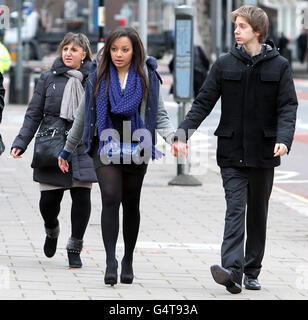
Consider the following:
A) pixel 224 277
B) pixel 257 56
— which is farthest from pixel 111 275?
pixel 257 56

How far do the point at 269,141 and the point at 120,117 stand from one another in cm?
95

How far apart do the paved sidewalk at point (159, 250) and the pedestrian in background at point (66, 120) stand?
0.41 metres

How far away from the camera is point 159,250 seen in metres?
9.45

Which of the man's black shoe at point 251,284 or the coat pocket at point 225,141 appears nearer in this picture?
the coat pocket at point 225,141

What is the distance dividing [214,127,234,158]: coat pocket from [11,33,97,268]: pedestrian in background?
1144 millimetres

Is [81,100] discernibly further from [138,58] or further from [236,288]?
[236,288]

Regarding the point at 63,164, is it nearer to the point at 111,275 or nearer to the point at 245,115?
the point at 111,275

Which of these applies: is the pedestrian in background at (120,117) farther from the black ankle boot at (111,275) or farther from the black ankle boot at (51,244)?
the black ankle boot at (51,244)

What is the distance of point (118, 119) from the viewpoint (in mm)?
7543

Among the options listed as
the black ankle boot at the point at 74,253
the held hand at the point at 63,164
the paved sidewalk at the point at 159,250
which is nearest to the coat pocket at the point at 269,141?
the paved sidewalk at the point at 159,250

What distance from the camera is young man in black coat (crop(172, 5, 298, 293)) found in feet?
24.4

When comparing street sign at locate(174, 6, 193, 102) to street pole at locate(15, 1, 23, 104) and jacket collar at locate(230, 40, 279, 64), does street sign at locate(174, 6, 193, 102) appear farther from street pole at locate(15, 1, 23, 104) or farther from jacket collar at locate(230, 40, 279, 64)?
street pole at locate(15, 1, 23, 104)

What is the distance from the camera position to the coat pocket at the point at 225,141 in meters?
7.50

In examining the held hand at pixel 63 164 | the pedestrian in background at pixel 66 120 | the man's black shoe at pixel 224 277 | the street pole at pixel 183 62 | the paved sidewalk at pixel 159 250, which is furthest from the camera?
the street pole at pixel 183 62
